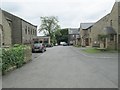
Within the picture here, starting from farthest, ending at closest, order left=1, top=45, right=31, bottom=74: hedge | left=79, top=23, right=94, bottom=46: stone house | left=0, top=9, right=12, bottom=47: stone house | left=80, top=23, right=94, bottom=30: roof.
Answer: left=80, top=23, right=94, bottom=30: roof, left=79, top=23, right=94, bottom=46: stone house, left=0, top=9, right=12, bottom=47: stone house, left=1, top=45, right=31, bottom=74: hedge

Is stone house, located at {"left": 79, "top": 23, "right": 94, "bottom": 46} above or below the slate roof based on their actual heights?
below

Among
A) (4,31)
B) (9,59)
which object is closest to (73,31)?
(4,31)

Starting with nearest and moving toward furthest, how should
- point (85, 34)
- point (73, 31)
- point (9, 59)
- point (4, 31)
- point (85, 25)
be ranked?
point (9, 59)
point (4, 31)
point (85, 34)
point (85, 25)
point (73, 31)

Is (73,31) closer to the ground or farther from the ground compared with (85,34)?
farther from the ground

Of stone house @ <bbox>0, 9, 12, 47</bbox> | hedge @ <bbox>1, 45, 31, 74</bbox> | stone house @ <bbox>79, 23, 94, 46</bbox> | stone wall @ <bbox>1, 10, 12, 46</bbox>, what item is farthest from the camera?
stone house @ <bbox>79, 23, 94, 46</bbox>

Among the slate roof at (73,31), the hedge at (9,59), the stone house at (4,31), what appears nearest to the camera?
the hedge at (9,59)

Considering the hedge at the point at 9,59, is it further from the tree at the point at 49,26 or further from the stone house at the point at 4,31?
the tree at the point at 49,26

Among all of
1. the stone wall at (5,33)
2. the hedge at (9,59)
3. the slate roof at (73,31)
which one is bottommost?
the hedge at (9,59)

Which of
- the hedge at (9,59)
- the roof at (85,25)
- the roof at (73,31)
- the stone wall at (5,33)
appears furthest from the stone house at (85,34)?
the hedge at (9,59)

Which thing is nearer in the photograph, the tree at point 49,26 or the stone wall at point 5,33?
the stone wall at point 5,33

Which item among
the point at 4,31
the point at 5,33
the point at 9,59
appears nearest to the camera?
the point at 9,59

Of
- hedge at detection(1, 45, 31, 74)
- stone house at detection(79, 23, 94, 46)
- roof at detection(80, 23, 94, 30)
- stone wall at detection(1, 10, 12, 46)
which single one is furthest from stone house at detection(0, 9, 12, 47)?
roof at detection(80, 23, 94, 30)

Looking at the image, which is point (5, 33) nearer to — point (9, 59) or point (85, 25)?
point (9, 59)

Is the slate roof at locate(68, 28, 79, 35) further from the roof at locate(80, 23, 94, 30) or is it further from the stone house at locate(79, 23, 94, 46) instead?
the stone house at locate(79, 23, 94, 46)
